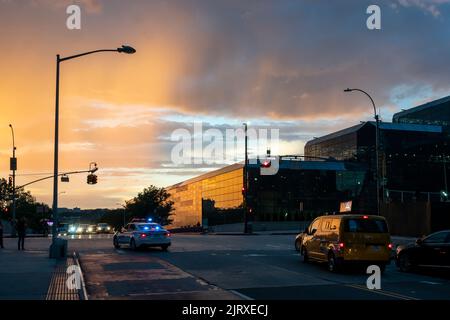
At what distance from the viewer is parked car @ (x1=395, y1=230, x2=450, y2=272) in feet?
57.3

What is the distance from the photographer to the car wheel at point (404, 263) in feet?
61.6

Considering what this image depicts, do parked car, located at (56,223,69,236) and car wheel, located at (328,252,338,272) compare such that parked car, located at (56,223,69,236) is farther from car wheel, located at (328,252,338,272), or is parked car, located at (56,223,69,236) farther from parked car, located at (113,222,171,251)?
car wheel, located at (328,252,338,272)

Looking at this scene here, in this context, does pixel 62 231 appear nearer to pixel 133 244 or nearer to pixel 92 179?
pixel 92 179

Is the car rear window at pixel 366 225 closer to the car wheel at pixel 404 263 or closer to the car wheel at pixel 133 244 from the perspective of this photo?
the car wheel at pixel 404 263

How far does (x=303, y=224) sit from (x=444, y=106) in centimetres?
4360

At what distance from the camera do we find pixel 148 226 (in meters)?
29.8

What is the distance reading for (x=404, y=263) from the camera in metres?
19.0

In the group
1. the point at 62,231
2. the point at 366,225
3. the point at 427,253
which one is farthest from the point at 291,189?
→ the point at 427,253

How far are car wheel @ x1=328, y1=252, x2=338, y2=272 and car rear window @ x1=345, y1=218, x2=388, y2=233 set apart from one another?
0.99m

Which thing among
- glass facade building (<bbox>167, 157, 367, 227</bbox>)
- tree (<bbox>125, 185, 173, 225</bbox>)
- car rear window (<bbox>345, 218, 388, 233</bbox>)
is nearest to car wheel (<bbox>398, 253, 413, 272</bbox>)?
car rear window (<bbox>345, 218, 388, 233</bbox>)

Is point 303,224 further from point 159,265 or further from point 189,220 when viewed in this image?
point 159,265

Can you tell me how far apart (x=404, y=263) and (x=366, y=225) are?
1.95 meters

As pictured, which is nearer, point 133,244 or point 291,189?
point 133,244
